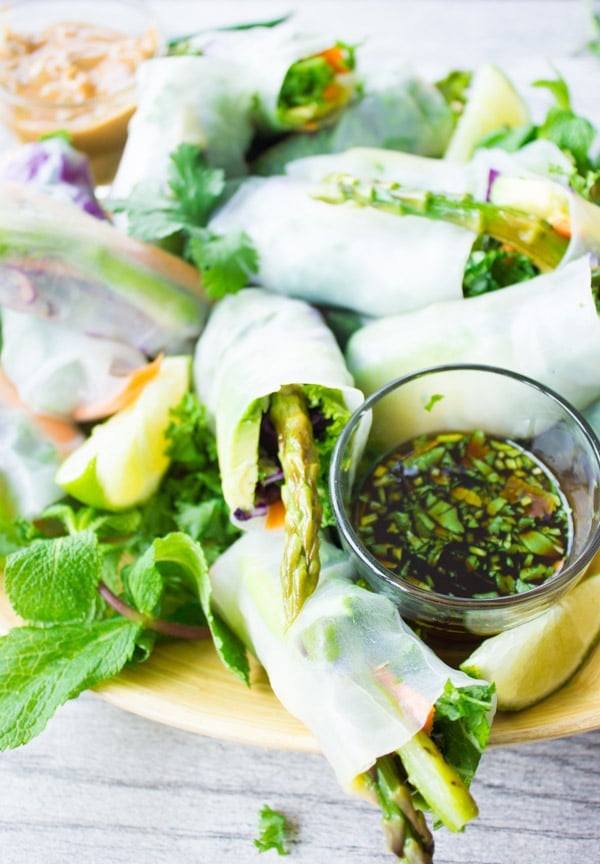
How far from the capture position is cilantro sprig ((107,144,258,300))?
7.75 feet

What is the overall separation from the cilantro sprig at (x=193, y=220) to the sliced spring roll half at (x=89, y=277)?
2.3 inches

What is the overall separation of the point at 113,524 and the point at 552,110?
155 centimetres

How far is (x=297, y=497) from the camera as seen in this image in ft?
6.12

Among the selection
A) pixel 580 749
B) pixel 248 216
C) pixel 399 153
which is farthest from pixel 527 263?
pixel 580 749

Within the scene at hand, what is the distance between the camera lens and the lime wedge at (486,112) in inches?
102

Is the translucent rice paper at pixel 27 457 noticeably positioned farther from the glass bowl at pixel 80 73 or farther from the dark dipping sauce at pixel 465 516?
the glass bowl at pixel 80 73

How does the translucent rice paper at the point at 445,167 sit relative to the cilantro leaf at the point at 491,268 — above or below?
above

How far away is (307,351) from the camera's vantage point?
2125mm

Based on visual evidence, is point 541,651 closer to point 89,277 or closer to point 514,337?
point 514,337

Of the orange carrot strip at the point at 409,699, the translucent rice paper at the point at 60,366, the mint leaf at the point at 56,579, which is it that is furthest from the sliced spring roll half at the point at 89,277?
the orange carrot strip at the point at 409,699

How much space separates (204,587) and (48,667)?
332 millimetres

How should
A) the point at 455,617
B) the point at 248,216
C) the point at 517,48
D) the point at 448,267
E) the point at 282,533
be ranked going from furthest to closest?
the point at 517,48
the point at 248,216
the point at 448,267
the point at 282,533
the point at 455,617

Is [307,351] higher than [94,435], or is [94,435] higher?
[307,351]

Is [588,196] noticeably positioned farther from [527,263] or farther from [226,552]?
[226,552]
